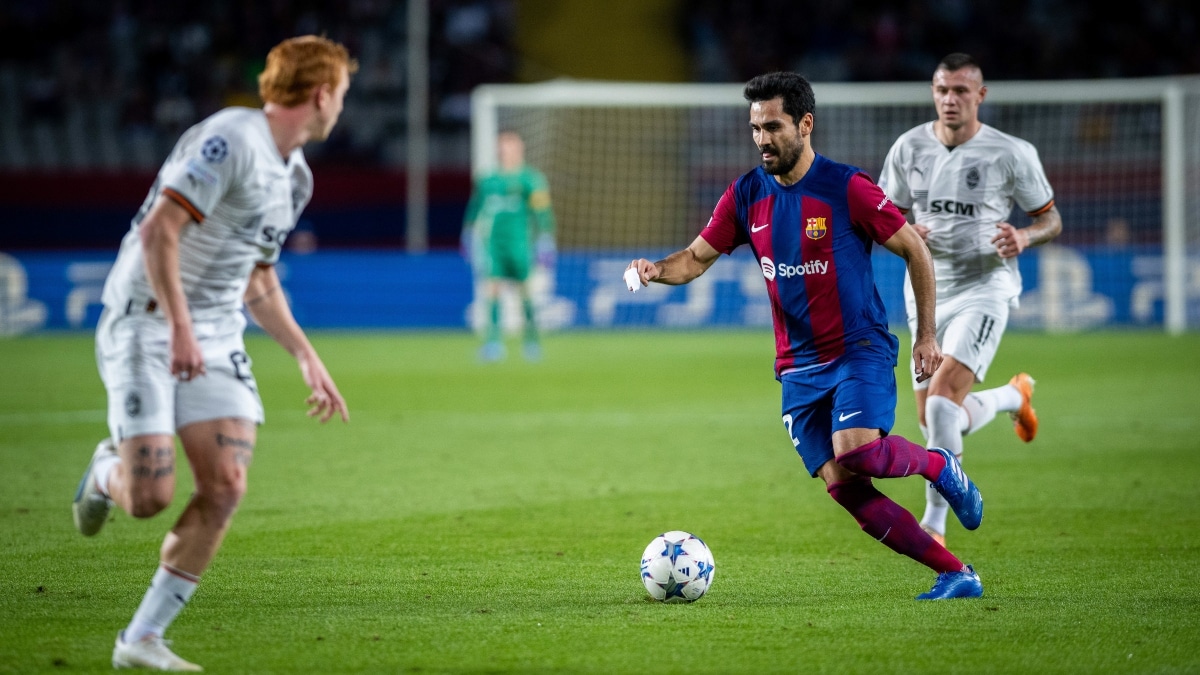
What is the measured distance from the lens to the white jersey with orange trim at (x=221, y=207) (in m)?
4.28

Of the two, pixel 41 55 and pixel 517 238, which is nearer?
pixel 517 238

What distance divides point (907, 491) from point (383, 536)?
3152 millimetres

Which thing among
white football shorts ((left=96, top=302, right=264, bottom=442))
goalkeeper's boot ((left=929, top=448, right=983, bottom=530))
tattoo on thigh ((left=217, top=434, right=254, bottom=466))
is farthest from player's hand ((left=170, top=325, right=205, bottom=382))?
goalkeeper's boot ((left=929, top=448, right=983, bottom=530))

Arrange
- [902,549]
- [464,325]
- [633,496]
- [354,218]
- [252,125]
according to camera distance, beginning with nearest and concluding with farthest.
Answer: [252,125]
[902,549]
[633,496]
[464,325]
[354,218]

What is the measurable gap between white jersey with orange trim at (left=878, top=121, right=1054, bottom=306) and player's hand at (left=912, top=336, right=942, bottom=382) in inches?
73.0

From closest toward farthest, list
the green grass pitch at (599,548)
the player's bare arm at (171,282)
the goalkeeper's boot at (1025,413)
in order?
the player's bare arm at (171,282) < the green grass pitch at (599,548) < the goalkeeper's boot at (1025,413)

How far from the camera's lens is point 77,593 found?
220 inches

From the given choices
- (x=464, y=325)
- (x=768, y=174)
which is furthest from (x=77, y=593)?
(x=464, y=325)

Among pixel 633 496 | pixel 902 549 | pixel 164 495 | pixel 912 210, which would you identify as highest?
pixel 912 210

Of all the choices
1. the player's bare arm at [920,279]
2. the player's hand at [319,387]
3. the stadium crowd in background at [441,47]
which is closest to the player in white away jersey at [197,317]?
the player's hand at [319,387]

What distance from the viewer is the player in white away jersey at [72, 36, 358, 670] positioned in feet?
14.0

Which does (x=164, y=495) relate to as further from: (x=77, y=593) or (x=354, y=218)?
(x=354, y=218)

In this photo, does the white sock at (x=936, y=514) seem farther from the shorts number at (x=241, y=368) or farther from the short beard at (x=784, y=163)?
the shorts number at (x=241, y=368)

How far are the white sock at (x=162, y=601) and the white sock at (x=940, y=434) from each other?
3710 mm
